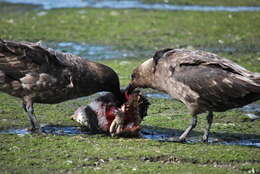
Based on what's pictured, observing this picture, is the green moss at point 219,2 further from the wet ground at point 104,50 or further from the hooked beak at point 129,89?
the hooked beak at point 129,89

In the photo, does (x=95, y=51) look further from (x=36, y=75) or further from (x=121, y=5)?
(x=121, y=5)

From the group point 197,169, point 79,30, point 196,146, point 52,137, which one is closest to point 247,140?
point 196,146

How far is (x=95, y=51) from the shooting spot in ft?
47.5

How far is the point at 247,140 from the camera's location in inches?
349

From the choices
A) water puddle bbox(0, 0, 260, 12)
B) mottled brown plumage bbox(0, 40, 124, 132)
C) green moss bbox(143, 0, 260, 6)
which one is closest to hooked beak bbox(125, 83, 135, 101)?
mottled brown plumage bbox(0, 40, 124, 132)

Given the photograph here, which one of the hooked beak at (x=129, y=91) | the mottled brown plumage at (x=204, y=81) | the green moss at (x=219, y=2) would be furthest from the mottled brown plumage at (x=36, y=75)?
the green moss at (x=219, y=2)

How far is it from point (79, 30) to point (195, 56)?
7.97 metres

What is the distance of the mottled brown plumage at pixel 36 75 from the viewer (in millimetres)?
8932

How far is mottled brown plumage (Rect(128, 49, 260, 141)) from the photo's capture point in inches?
328

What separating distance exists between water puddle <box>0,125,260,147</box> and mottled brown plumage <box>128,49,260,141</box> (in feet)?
0.65

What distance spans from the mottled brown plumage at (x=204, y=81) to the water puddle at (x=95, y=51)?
4.94m

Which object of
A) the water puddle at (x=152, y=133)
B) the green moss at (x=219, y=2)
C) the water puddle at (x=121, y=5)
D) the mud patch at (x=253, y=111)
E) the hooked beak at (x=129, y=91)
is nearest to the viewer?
the water puddle at (x=152, y=133)

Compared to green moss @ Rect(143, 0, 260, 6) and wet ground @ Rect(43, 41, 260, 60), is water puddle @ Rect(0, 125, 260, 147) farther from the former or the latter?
green moss @ Rect(143, 0, 260, 6)

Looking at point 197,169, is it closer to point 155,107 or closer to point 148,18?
point 155,107
